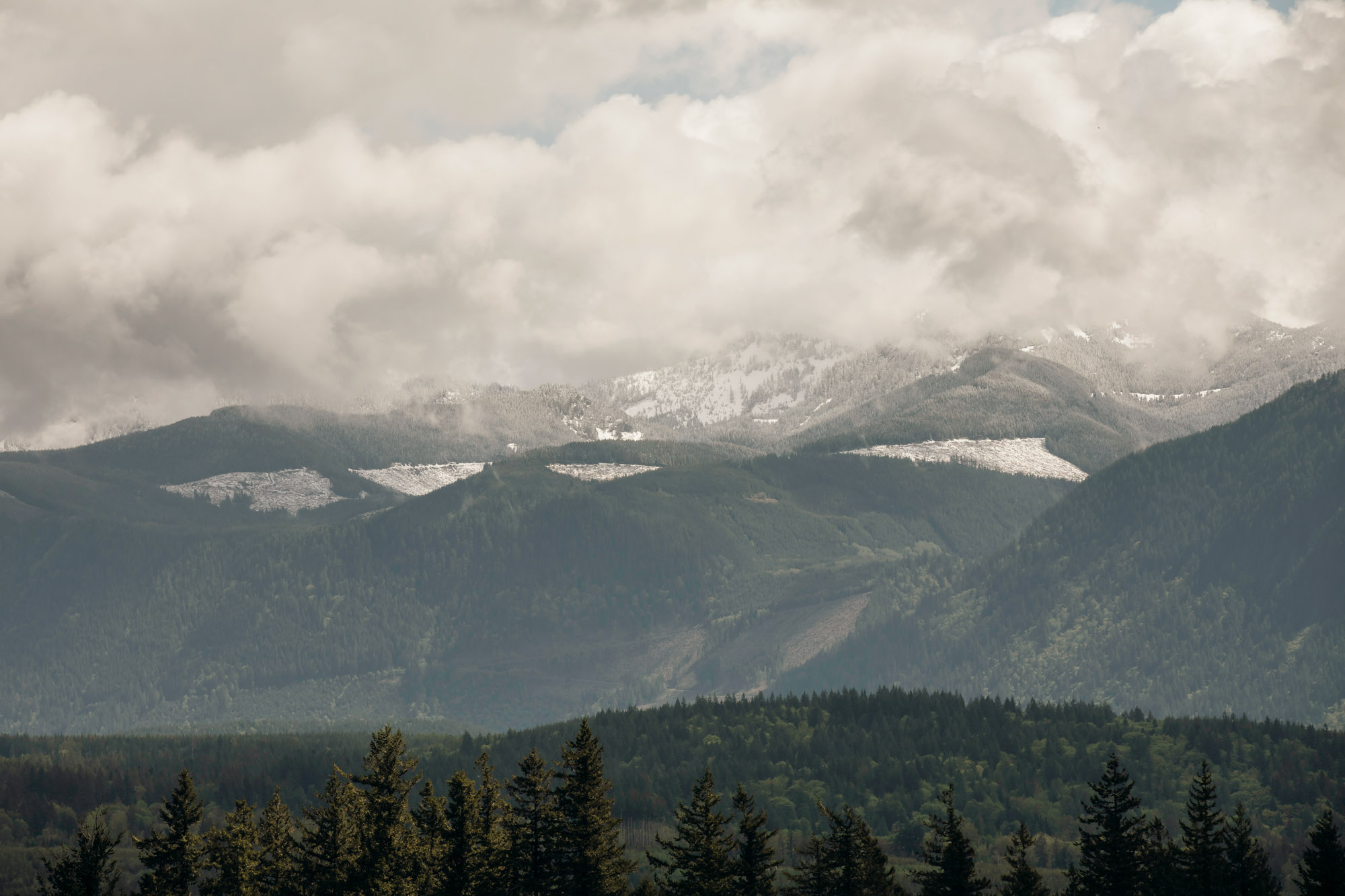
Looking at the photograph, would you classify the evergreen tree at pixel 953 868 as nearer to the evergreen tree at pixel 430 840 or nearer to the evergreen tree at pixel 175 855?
the evergreen tree at pixel 430 840

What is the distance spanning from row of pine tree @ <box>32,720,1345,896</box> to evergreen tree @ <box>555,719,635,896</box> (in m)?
0.12

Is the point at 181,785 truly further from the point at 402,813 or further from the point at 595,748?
the point at 595,748

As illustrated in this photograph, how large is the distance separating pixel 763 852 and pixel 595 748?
55.1 feet

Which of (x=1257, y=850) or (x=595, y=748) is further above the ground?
(x=595, y=748)

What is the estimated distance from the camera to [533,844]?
136 meters

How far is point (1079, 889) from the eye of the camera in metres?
145

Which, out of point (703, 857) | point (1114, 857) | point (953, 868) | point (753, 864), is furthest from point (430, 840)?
point (1114, 857)

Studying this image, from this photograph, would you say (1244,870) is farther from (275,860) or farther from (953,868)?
(275,860)

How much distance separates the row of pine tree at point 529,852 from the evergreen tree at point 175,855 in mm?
148

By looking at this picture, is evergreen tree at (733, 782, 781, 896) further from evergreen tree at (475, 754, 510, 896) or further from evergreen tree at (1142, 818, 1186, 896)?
evergreen tree at (1142, 818, 1186, 896)

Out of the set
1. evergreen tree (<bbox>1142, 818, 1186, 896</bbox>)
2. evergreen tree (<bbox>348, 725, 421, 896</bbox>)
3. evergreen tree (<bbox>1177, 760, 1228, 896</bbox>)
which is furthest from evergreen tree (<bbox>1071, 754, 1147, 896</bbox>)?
evergreen tree (<bbox>348, 725, 421, 896</bbox>)

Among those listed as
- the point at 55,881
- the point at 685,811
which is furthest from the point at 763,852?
the point at 55,881

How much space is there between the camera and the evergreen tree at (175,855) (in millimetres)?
137000

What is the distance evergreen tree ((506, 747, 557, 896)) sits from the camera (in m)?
135
